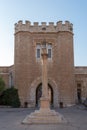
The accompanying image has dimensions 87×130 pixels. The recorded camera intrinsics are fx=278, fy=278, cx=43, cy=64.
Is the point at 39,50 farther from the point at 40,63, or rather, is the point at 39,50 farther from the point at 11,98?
the point at 11,98

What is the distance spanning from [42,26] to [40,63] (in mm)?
4633

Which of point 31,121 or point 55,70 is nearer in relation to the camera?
point 31,121

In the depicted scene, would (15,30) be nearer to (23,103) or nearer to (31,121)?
(23,103)

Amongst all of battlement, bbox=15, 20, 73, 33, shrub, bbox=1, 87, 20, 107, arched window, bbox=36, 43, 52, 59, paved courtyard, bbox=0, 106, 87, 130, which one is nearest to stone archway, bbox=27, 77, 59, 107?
shrub, bbox=1, 87, 20, 107

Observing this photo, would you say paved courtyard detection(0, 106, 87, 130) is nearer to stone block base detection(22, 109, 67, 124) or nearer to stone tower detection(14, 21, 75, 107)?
stone block base detection(22, 109, 67, 124)

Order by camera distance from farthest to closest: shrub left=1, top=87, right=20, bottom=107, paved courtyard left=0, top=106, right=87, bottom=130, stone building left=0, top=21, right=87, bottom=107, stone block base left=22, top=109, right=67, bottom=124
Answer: stone building left=0, top=21, right=87, bottom=107 < shrub left=1, top=87, right=20, bottom=107 < stone block base left=22, top=109, right=67, bottom=124 < paved courtyard left=0, top=106, right=87, bottom=130

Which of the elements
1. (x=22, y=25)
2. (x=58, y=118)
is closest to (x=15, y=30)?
(x=22, y=25)

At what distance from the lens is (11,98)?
3259cm

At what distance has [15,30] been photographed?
3497 centimetres

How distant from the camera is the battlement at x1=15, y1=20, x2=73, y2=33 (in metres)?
34.1

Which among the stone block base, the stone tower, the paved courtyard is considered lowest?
the paved courtyard

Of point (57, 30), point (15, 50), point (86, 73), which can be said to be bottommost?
point (86, 73)

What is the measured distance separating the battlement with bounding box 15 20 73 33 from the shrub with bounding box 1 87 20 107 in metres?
7.54

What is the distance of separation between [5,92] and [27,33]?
765 cm
